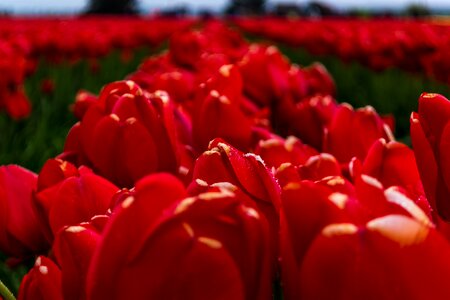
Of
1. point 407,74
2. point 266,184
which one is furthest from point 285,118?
point 407,74

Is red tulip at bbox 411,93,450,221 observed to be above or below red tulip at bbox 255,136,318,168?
above

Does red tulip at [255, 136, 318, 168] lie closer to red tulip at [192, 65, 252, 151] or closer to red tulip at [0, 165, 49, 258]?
red tulip at [192, 65, 252, 151]

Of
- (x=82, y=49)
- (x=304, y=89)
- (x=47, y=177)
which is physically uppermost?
(x=47, y=177)

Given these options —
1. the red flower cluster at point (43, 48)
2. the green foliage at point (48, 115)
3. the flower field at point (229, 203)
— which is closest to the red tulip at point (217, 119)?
the flower field at point (229, 203)

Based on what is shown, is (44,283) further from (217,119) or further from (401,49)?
(401,49)

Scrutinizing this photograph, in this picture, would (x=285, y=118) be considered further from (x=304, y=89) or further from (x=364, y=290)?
(x=364, y=290)

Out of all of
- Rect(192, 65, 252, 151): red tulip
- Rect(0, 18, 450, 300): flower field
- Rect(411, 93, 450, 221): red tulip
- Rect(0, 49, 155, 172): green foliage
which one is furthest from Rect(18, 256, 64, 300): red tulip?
Rect(0, 49, 155, 172): green foliage

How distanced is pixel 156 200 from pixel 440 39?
14.0ft

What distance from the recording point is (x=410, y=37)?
15.5ft

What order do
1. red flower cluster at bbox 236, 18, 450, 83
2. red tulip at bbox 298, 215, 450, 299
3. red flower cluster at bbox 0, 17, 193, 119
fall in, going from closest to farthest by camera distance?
red tulip at bbox 298, 215, 450, 299 < red flower cluster at bbox 0, 17, 193, 119 < red flower cluster at bbox 236, 18, 450, 83

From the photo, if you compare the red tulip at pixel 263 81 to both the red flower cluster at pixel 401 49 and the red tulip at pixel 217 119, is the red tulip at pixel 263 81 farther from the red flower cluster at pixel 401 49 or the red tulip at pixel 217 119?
the red flower cluster at pixel 401 49

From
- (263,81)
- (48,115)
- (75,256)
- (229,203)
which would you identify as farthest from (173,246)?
(48,115)

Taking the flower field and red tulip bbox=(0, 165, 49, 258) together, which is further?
red tulip bbox=(0, 165, 49, 258)

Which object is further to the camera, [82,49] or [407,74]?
[82,49]
